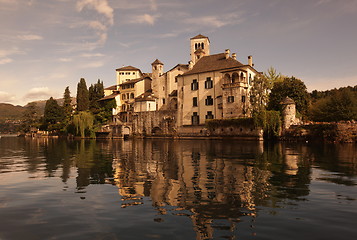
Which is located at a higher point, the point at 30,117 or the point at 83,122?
the point at 30,117

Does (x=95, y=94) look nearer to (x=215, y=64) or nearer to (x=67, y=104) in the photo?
(x=67, y=104)

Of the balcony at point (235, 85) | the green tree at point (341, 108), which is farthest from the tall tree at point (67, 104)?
the green tree at point (341, 108)

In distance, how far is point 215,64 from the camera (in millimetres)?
58031

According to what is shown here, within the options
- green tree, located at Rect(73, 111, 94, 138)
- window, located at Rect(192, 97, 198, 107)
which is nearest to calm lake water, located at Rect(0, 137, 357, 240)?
window, located at Rect(192, 97, 198, 107)

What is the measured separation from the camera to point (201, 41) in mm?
77438

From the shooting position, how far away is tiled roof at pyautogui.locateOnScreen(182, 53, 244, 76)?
2169 inches

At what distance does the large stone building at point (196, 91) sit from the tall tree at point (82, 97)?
982 cm

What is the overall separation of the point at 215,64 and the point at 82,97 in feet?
150

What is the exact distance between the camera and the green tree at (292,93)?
50719 millimetres

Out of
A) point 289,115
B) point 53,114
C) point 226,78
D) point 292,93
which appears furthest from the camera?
A: point 53,114

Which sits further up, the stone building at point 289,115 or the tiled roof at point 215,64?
the tiled roof at point 215,64

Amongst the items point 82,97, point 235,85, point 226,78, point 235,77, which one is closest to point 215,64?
point 226,78

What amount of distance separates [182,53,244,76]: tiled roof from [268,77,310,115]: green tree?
31.7 ft

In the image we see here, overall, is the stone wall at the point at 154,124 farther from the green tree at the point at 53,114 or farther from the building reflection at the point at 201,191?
the building reflection at the point at 201,191
